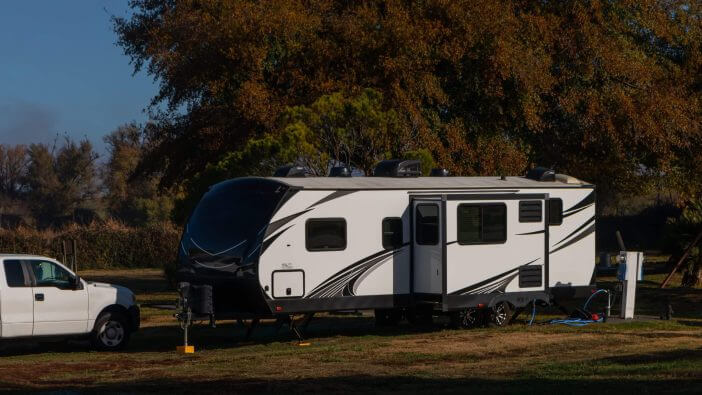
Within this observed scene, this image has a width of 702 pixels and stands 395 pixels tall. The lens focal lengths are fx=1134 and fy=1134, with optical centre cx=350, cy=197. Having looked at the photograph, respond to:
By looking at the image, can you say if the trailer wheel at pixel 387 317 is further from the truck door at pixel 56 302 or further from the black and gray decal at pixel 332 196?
the truck door at pixel 56 302

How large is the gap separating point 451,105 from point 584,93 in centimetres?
445

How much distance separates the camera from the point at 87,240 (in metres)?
51.7

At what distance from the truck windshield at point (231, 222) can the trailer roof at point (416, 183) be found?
0.45m

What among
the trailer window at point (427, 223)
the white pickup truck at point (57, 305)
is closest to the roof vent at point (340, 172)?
the trailer window at point (427, 223)

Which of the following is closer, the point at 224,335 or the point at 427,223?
the point at 427,223

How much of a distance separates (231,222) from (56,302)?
325 centimetres

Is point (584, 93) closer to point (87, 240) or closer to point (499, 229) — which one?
point (499, 229)

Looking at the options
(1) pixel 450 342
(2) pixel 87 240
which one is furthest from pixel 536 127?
(2) pixel 87 240

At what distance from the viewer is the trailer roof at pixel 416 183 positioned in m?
20.2

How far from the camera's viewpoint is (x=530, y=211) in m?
21.8

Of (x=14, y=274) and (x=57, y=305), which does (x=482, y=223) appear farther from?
(x=14, y=274)

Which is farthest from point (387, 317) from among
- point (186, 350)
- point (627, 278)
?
point (186, 350)

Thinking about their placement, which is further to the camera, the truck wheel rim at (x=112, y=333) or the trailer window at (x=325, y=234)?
the trailer window at (x=325, y=234)

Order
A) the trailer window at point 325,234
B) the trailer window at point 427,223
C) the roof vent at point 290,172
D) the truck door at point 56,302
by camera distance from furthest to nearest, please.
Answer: the roof vent at point 290,172 < the trailer window at point 427,223 < the trailer window at point 325,234 < the truck door at point 56,302
